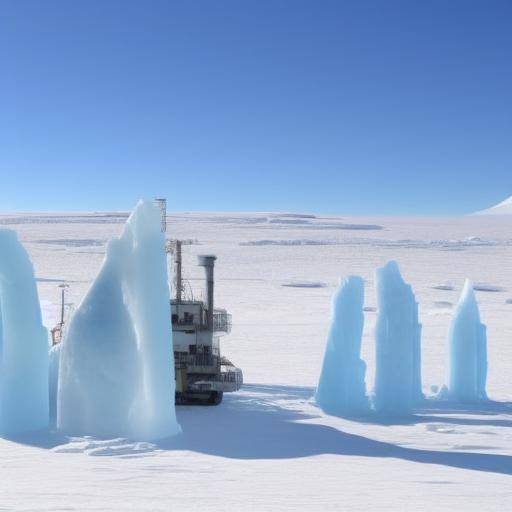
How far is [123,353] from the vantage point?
1327cm

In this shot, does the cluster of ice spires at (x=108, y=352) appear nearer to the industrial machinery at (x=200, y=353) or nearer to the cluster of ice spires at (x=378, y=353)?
the industrial machinery at (x=200, y=353)

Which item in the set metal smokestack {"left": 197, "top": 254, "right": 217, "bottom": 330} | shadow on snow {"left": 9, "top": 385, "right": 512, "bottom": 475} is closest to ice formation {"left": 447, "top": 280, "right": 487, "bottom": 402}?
shadow on snow {"left": 9, "top": 385, "right": 512, "bottom": 475}

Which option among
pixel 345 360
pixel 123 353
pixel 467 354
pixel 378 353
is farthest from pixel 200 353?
pixel 467 354

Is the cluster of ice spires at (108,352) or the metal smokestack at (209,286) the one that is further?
the metal smokestack at (209,286)

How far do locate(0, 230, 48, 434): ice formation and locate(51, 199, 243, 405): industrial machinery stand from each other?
13.1 feet

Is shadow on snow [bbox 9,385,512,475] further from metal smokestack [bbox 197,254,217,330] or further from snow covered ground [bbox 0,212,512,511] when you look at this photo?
metal smokestack [bbox 197,254,217,330]

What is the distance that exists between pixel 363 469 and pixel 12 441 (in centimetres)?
582

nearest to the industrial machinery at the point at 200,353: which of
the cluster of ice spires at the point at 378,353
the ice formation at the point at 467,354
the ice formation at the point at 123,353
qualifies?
the cluster of ice spires at the point at 378,353

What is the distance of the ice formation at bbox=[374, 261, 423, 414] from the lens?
1758 centimetres

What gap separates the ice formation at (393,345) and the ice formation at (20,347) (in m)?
7.64

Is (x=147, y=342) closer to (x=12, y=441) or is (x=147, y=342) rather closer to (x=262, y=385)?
(x=12, y=441)

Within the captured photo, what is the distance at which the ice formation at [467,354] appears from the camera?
1959 centimetres

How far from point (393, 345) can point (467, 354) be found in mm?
3026

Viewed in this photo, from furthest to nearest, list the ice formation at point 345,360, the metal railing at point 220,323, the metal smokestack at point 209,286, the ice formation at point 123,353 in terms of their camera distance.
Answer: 1. the metal railing at point 220,323
2. the metal smokestack at point 209,286
3. the ice formation at point 345,360
4. the ice formation at point 123,353
